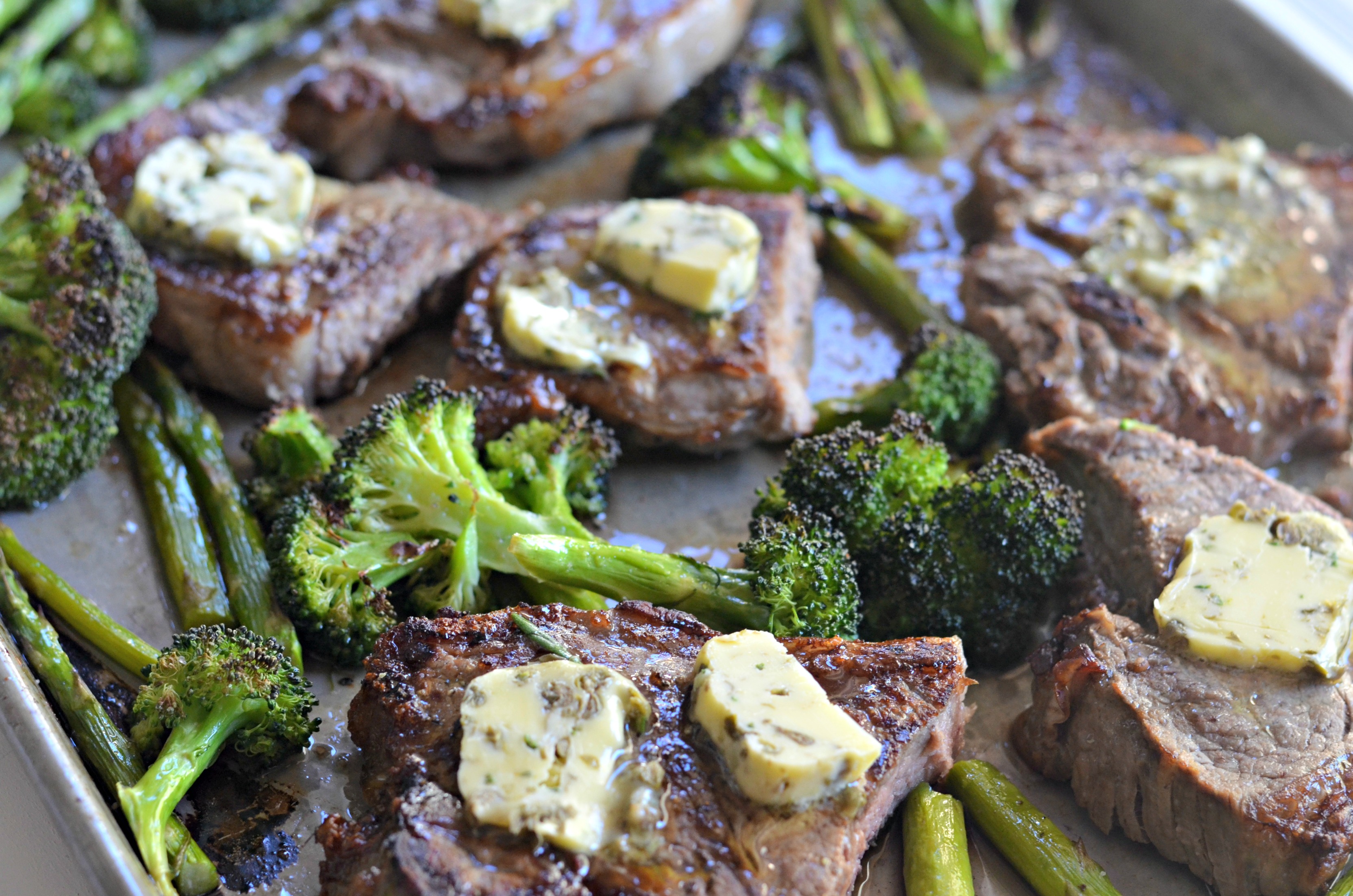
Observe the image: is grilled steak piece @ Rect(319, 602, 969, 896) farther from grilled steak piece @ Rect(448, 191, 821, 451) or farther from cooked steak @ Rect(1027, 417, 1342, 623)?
grilled steak piece @ Rect(448, 191, 821, 451)

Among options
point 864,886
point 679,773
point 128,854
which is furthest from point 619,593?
point 128,854

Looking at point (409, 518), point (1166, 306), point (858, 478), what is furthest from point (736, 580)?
point (1166, 306)

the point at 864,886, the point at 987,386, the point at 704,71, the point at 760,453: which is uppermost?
the point at 704,71

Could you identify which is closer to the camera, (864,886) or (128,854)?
(128,854)

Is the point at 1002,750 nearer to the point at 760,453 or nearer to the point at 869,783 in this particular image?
the point at 869,783

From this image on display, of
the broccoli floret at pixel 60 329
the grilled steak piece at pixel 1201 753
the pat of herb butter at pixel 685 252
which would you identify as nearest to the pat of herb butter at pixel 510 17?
the pat of herb butter at pixel 685 252

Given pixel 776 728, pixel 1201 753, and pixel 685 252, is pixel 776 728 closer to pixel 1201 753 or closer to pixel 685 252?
pixel 1201 753

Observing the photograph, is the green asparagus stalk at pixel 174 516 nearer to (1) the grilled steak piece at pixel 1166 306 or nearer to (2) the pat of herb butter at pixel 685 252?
(2) the pat of herb butter at pixel 685 252

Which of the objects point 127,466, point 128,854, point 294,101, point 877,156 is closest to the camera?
point 128,854
